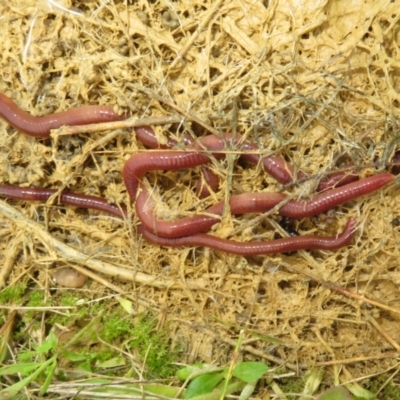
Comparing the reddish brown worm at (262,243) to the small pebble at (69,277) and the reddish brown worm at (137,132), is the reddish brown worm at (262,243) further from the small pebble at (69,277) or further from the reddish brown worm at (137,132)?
the small pebble at (69,277)

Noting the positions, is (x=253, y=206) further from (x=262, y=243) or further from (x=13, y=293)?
(x=13, y=293)

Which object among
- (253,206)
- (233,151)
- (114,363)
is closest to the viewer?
(233,151)

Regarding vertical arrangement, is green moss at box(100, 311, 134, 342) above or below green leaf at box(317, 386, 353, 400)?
below

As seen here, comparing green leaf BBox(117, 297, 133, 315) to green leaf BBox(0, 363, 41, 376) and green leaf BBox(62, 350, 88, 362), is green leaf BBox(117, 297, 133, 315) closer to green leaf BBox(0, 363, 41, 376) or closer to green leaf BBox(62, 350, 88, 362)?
green leaf BBox(62, 350, 88, 362)

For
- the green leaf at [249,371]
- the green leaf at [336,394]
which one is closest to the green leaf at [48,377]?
the green leaf at [249,371]

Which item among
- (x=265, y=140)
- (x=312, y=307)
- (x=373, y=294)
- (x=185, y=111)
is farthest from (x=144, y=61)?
(x=373, y=294)

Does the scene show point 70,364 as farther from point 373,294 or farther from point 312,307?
point 373,294

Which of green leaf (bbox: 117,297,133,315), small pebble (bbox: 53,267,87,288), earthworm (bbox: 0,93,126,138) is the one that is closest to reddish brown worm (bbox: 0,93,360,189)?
earthworm (bbox: 0,93,126,138)

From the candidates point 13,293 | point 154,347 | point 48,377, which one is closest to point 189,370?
point 154,347
